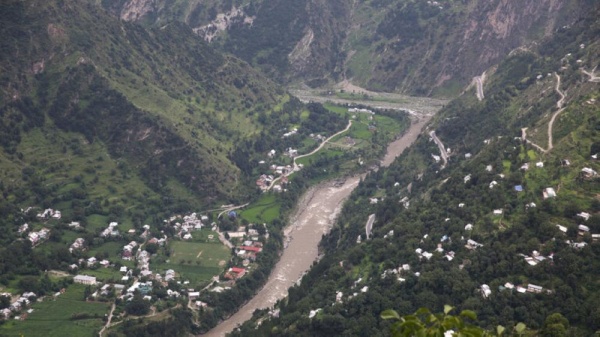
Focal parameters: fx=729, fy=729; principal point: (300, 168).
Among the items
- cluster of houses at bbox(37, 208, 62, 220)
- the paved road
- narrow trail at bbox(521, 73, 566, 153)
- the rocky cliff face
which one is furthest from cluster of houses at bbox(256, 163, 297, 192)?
the rocky cliff face

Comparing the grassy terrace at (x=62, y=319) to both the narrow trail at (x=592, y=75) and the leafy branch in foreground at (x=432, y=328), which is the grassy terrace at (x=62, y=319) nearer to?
the leafy branch in foreground at (x=432, y=328)

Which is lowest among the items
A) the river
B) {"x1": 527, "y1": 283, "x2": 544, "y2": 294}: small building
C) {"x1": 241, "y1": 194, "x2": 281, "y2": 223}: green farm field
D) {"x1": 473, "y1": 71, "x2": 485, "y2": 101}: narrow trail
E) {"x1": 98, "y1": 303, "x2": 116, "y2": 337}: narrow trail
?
the river

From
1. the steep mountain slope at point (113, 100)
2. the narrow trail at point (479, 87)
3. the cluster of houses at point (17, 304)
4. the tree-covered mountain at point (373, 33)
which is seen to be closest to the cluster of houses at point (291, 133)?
the steep mountain slope at point (113, 100)

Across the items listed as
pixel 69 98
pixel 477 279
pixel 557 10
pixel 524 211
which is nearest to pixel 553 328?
pixel 477 279

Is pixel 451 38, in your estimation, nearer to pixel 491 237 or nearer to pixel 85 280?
pixel 491 237

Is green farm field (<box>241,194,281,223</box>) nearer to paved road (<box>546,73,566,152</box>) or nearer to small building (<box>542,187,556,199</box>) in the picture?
paved road (<box>546,73,566,152</box>)

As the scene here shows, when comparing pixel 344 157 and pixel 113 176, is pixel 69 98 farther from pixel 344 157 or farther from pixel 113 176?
pixel 344 157

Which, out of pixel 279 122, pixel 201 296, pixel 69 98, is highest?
pixel 69 98
